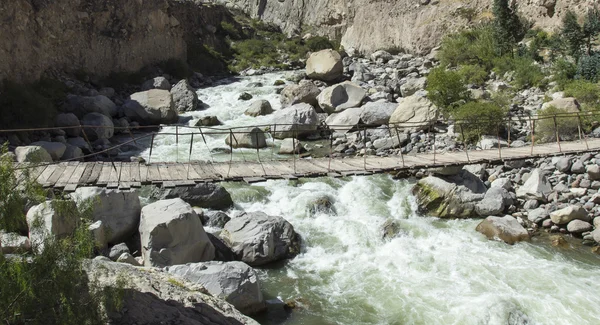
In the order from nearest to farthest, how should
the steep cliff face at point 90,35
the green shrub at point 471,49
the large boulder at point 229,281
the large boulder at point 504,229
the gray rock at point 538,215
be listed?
the large boulder at point 229,281 < the large boulder at point 504,229 < the gray rock at point 538,215 < the steep cliff face at point 90,35 < the green shrub at point 471,49

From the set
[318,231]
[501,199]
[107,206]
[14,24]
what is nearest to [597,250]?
[501,199]

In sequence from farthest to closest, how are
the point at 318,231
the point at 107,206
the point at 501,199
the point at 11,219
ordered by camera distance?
the point at 501,199 < the point at 318,231 < the point at 107,206 < the point at 11,219

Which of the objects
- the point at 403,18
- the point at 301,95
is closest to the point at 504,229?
the point at 301,95

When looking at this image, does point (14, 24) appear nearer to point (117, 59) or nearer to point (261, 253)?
point (117, 59)

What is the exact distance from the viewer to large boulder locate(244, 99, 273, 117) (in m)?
20.6

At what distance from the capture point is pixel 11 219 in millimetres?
4523

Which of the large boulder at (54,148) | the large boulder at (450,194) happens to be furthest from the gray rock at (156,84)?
the large boulder at (450,194)

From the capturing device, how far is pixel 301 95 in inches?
826

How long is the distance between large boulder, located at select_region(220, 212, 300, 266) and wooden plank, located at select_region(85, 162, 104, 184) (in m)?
2.90

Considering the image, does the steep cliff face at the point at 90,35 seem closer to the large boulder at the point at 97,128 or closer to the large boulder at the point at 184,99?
the large boulder at the point at 97,128

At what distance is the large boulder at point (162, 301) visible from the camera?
19.8ft

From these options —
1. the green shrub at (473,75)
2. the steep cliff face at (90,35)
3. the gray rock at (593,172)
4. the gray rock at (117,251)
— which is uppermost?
the steep cliff face at (90,35)

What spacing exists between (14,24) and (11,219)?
652 inches

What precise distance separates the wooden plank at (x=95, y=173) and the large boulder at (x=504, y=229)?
777cm
